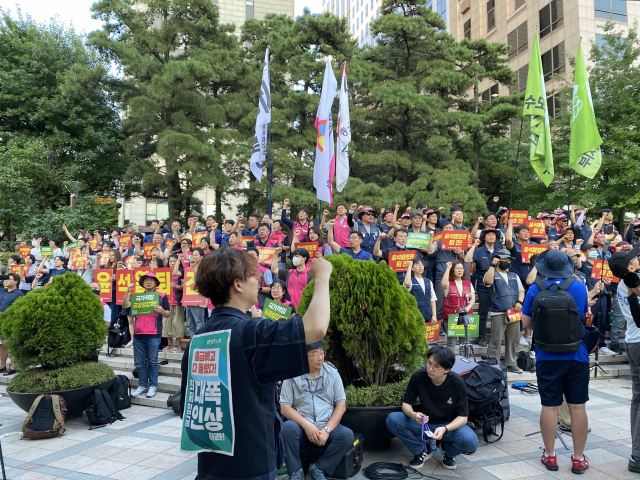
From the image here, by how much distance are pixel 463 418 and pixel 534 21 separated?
35017 millimetres

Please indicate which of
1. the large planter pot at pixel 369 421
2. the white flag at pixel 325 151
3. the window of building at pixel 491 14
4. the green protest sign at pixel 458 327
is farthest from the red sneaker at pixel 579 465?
the window of building at pixel 491 14

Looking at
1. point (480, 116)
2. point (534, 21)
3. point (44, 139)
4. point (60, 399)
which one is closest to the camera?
point (60, 399)

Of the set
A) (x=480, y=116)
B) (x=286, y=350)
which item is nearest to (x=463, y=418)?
(x=286, y=350)

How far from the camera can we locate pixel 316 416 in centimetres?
471

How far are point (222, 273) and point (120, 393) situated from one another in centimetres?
590

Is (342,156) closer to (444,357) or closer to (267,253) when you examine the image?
(267,253)

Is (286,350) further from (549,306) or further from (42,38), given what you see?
(42,38)

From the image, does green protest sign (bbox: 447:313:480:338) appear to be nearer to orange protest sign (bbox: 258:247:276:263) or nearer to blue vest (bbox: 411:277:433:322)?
blue vest (bbox: 411:277:433:322)

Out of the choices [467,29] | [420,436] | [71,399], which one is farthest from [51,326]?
[467,29]

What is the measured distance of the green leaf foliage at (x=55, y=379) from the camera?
21.4 feet

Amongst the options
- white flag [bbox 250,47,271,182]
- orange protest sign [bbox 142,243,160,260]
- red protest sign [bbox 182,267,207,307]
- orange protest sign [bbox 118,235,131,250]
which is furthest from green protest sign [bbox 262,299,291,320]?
orange protest sign [bbox 118,235,131,250]

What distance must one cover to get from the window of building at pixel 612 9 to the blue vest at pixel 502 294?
28.1 metres

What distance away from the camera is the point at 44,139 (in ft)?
75.9

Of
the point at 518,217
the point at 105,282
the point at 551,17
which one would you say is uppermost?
the point at 551,17
